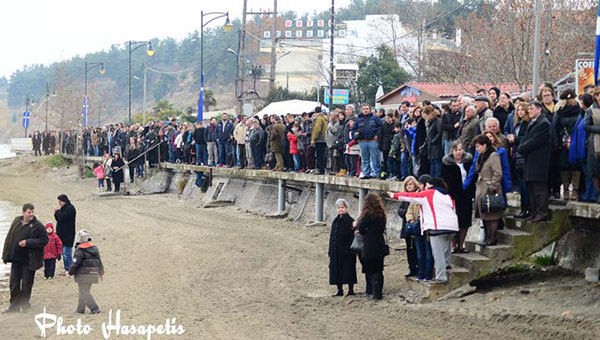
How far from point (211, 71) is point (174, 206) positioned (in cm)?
9406

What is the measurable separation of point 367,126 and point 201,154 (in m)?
14.0

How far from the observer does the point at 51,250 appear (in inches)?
669

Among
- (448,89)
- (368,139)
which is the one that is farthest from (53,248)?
(448,89)

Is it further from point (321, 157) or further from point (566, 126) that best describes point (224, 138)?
point (566, 126)

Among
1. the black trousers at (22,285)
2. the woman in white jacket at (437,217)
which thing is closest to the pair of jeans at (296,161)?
the black trousers at (22,285)

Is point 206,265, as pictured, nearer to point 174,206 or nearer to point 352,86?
point 174,206

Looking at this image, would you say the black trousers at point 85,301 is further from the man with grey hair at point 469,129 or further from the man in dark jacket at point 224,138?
the man in dark jacket at point 224,138

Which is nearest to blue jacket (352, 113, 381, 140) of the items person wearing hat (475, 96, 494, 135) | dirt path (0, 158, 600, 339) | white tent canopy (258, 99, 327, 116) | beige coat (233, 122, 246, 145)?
dirt path (0, 158, 600, 339)

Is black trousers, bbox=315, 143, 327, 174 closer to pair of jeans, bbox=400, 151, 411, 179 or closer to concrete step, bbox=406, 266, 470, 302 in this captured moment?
pair of jeans, bbox=400, 151, 411, 179

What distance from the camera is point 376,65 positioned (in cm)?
5325

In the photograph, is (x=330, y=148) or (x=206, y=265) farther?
(x=330, y=148)

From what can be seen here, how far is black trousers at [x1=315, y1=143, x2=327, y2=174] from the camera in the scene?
2261 cm

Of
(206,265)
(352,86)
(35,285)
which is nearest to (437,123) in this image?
(206,265)

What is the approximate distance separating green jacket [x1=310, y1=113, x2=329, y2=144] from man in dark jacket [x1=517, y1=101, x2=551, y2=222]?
32.6ft
